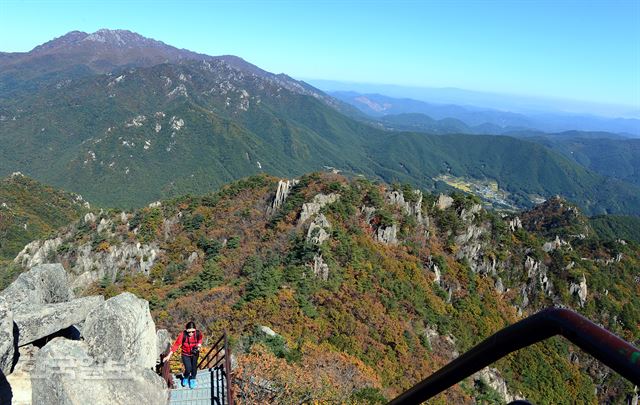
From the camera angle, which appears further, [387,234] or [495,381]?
[387,234]

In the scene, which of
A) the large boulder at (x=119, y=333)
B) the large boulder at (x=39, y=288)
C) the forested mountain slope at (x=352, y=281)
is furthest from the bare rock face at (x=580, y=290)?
the large boulder at (x=39, y=288)

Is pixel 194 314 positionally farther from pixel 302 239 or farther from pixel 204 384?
pixel 204 384

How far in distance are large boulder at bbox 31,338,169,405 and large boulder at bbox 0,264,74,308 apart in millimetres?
2806

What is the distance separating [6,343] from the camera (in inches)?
Result: 355

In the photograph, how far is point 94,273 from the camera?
1868 inches

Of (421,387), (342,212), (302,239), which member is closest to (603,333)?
(421,387)

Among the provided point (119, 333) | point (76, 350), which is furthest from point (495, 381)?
point (76, 350)

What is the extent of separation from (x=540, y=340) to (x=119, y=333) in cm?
1120

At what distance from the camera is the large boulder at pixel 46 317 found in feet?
34.3

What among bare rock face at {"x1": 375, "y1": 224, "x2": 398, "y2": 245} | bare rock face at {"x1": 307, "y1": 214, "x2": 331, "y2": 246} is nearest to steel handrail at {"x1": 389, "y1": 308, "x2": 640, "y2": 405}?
bare rock face at {"x1": 307, "y1": 214, "x2": 331, "y2": 246}

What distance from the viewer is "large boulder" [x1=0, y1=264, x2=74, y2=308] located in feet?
37.9

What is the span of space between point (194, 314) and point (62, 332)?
16.1 m

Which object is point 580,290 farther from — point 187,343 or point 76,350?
point 76,350

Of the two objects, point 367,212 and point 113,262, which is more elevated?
point 367,212
